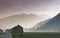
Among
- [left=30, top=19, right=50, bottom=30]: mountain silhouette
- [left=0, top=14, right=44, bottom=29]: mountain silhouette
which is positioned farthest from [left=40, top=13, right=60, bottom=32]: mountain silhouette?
[left=0, top=14, right=44, bottom=29]: mountain silhouette

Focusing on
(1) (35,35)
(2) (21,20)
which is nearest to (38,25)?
(1) (35,35)

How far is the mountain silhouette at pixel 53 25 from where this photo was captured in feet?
11.3

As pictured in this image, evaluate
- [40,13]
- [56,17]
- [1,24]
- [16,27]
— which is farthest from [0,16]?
[56,17]

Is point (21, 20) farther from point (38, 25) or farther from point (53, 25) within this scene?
point (53, 25)

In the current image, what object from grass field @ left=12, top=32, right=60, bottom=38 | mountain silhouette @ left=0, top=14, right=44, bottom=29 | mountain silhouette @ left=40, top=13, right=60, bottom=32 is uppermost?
mountain silhouette @ left=0, top=14, right=44, bottom=29

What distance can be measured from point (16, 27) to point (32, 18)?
0.47 metres

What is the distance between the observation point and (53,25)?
3525mm

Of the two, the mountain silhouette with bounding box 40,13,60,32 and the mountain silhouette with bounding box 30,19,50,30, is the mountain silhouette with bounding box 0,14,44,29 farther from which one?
the mountain silhouette with bounding box 40,13,60,32

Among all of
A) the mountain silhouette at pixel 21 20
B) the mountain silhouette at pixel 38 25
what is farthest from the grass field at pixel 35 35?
the mountain silhouette at pixel 21 20

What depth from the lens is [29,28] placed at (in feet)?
11.6

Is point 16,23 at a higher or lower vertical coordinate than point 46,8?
lower

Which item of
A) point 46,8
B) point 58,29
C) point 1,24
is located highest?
point 46,8

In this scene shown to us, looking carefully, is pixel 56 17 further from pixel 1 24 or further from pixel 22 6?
pixel 1 24

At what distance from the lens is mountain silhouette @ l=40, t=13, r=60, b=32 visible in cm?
346
